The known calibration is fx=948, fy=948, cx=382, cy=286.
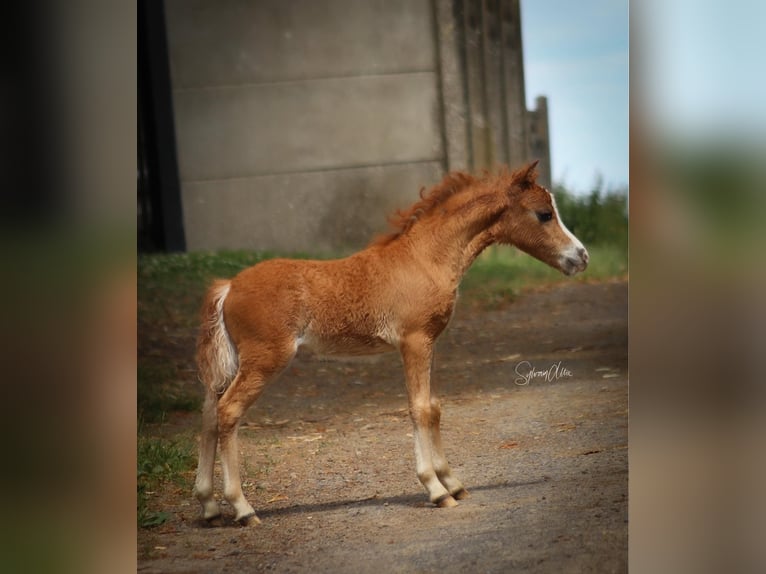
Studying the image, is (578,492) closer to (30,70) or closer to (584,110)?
(584,110)

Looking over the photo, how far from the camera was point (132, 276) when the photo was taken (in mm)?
3832

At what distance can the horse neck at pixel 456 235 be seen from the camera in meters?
4.17

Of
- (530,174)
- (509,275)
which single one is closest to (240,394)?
(509,275)

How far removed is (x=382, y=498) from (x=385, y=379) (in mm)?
524

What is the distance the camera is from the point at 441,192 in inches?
167

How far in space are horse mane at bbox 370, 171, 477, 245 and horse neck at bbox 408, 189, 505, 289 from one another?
0.04 metres

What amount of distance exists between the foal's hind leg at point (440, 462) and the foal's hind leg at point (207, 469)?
94 cm

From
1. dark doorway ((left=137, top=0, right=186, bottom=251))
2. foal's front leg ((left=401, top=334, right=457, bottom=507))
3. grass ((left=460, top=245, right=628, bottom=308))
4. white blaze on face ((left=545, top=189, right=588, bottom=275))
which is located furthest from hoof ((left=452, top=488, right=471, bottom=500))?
dark doorway ((left=137, top=0, right=186, bottom=251))

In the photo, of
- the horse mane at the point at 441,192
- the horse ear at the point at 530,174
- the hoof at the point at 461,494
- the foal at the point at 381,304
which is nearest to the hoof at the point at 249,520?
the foal at the point at 381,304

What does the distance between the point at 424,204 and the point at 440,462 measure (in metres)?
1.15

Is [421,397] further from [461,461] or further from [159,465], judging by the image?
[159,465]

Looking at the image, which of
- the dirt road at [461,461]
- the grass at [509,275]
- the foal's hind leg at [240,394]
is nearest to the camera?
the foal's hind leg at [240,394]

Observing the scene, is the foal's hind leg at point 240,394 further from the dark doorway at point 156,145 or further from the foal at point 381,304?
the dark doorway at point 156,145

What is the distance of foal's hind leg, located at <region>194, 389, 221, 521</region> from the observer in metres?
3.99
